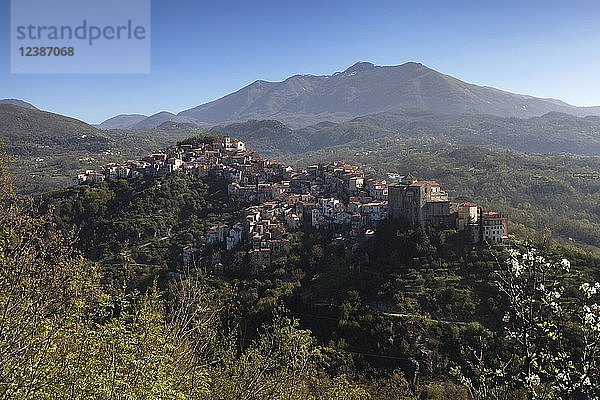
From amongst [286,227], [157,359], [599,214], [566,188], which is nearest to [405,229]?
[286,227]

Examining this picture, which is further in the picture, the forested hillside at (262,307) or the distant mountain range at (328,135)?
the distant mountain range at (328,135)

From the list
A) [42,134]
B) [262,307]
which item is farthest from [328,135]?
[262,307]

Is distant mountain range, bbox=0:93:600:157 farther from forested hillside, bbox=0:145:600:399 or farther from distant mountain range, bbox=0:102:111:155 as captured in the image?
forested hillside, bbox=0:145:600:399

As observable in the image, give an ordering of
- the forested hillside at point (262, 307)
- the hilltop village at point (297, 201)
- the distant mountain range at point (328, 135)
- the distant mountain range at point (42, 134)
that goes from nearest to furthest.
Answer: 1. the forested hillside at point (262, 307)
2. the hilltop village at point (297, 201)
3. the distant mountain range at point (42, 134)
4. the distant mountain range at point (328, 135)

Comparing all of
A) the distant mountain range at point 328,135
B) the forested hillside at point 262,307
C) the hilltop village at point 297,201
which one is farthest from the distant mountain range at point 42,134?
the forested hillside at point 262,307

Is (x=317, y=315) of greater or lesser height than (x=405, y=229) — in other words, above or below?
below

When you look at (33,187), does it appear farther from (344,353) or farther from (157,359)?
(157,359)

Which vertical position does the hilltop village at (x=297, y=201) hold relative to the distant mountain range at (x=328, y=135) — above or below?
below

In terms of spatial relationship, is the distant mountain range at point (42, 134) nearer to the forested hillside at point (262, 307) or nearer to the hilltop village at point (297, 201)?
the hilltop village at point (297, 201)
